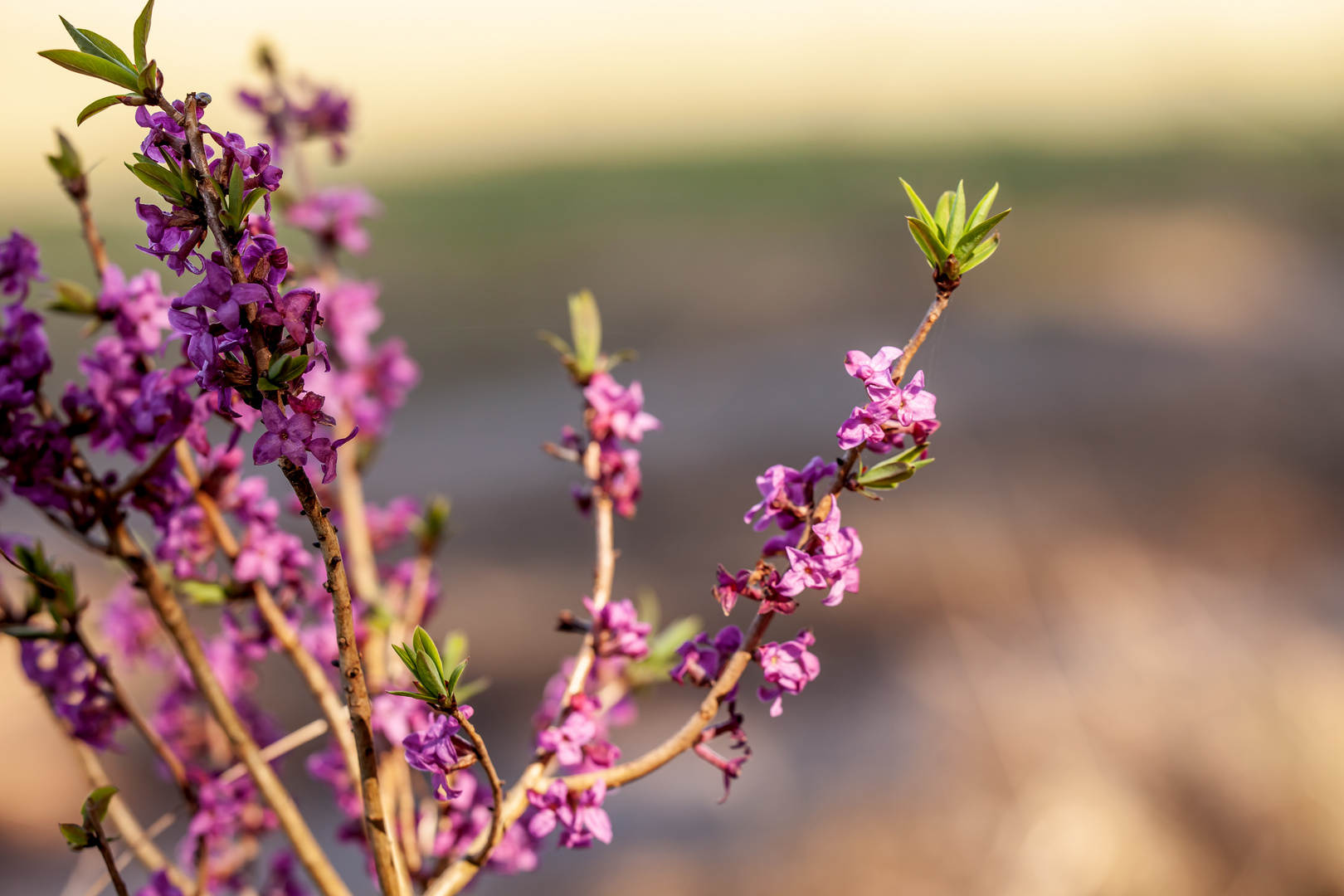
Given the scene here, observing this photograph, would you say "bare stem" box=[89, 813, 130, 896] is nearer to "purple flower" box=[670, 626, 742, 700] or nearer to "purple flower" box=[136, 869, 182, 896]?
"purple flower" box=[136, 869, 182, 896]

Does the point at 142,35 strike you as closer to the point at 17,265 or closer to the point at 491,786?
the point at 17,265

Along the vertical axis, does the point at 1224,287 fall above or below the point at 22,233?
above

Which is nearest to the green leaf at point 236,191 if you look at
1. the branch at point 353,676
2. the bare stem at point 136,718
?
the branch at point 353,676

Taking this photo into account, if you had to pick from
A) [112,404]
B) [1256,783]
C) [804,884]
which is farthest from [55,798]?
[1256,783]

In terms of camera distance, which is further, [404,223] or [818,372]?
[404,223]

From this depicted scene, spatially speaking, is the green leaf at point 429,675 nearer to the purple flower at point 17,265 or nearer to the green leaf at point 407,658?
the green leaf at point 407,658

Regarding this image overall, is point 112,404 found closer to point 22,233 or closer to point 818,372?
point 22,233
